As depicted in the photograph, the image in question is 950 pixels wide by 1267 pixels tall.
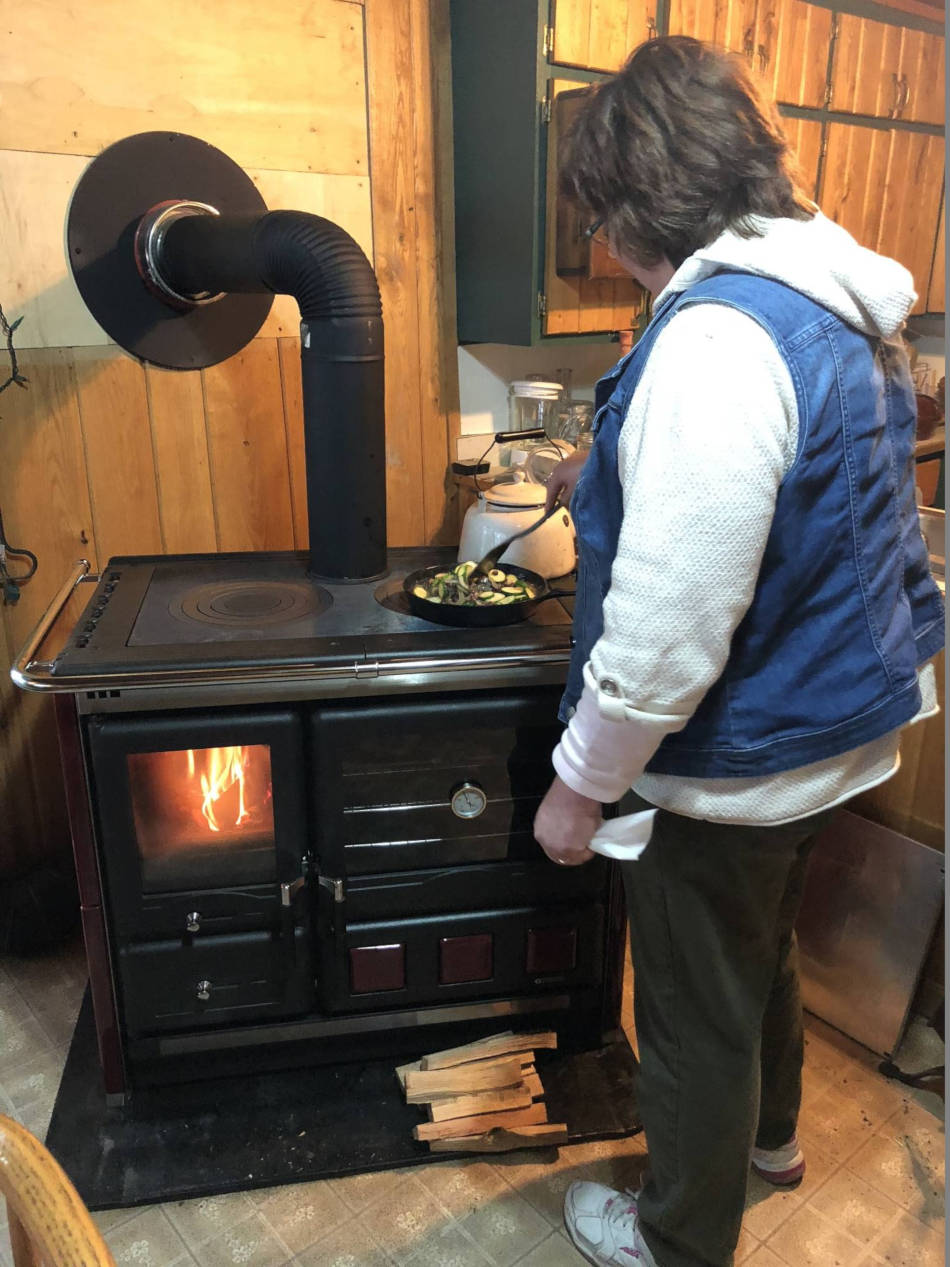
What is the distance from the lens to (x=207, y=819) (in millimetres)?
1524

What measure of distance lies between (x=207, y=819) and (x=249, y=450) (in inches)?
31.3

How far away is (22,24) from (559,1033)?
197cm

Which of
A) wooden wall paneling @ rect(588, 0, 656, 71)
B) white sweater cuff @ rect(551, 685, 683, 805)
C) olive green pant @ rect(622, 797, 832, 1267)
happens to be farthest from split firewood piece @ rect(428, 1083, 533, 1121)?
wooden wall paneling @ rect(588, 0, 656, 71)

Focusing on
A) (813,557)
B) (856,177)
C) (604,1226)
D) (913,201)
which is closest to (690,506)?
(813,557)

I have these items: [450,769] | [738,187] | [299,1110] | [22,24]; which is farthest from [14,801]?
[738,187]

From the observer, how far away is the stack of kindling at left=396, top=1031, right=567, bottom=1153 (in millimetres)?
1571

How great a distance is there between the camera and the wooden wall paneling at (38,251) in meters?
1.68

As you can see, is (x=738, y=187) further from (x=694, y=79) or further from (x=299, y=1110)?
(x=299, y=1110)

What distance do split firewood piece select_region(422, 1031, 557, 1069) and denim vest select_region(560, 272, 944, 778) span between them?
31.2 inches

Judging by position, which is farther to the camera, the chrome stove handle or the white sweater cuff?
the chrome stove handle

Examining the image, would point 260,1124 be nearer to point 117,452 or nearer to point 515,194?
point 117,452

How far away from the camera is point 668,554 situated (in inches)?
37.4

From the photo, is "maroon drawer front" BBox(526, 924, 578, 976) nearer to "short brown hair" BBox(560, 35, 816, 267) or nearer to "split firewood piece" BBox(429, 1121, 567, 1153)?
"split firewood piece" BBox(429, 1121, 567, 1153)

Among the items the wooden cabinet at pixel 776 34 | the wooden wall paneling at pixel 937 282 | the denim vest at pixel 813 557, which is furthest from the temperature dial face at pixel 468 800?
the wooden wall paneling at pixel 937 282
